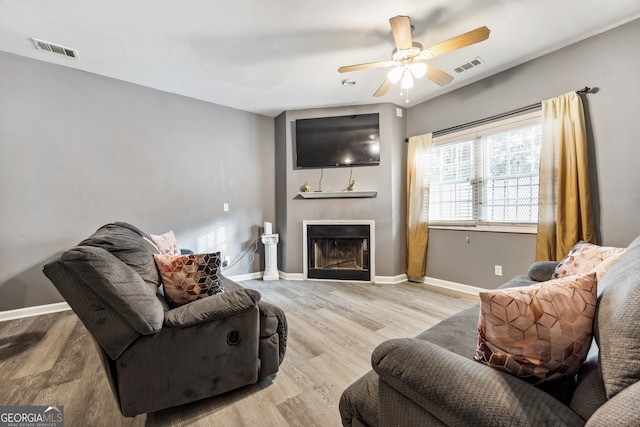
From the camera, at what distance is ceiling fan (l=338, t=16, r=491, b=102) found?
1965 mm

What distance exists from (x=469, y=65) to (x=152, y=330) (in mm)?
3747

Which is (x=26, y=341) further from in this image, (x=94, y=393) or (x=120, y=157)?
(x=120, y=157)

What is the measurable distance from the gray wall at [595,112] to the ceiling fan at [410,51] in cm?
109

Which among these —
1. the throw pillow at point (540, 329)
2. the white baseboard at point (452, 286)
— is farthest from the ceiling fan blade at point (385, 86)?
the white baseboard at point (452, 286)

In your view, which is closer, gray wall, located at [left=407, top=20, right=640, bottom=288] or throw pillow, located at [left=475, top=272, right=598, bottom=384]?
throw pillow, located at [left=475, top=272, right=598, bottom=384]

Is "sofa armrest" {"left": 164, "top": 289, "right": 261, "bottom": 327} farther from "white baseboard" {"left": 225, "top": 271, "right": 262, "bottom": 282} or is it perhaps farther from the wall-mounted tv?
the wall-mounted tv

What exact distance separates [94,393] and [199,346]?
0.79 m

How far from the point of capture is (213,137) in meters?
3.93

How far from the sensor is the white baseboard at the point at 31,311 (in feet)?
8.85

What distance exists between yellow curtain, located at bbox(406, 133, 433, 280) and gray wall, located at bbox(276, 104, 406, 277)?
0.50 ft

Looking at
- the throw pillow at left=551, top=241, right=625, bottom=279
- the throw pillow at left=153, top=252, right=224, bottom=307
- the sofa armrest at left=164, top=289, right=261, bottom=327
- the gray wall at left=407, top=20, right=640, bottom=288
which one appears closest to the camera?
the sofa armrest at left=164, top=289, right=261, bottom=327

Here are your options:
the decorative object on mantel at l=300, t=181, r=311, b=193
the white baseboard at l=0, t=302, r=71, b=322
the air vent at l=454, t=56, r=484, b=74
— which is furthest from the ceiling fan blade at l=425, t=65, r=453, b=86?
the white baseboard at l=0, t=302, r=71, b=322

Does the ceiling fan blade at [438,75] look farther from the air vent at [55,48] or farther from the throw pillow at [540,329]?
the air vent at [55,48]

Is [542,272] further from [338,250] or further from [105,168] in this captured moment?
[105,168]
